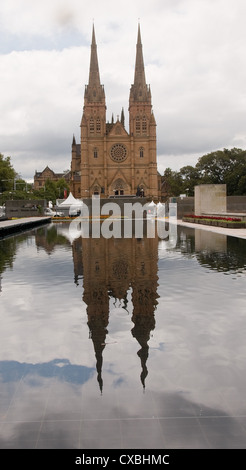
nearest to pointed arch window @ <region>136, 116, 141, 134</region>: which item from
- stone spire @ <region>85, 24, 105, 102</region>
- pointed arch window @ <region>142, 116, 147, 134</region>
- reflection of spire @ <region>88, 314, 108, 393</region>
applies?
pointed arch window @ <region>142, 116, 147, 134</region>

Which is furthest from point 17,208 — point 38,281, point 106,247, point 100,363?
point 100,363

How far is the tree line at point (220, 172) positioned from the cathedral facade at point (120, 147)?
7894mm

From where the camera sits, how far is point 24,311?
256 inches

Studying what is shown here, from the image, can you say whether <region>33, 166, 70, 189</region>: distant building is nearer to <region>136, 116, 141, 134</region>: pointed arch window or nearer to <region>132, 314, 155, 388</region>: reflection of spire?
<region>136, 116, 141, 134</region>: pointed arch window

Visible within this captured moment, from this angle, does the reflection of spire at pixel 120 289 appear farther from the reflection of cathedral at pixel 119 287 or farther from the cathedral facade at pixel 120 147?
the cathedral facade at pixel 120 147

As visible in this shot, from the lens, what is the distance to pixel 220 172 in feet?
254

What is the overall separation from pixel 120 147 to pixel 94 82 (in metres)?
13.8

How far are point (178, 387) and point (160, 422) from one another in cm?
60

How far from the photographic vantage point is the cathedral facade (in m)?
87.1

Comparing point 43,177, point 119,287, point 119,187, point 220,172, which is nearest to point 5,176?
point 119,187

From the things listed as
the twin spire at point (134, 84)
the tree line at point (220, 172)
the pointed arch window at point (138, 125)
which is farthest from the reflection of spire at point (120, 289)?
the twin spire at point (134, 84)

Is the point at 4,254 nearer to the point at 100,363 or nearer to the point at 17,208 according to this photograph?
the point at 100,363

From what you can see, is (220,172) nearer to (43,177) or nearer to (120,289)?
(120,289)

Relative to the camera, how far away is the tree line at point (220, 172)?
70.2 m
